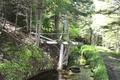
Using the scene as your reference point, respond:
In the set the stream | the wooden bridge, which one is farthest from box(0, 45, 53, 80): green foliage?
the wooden bridge

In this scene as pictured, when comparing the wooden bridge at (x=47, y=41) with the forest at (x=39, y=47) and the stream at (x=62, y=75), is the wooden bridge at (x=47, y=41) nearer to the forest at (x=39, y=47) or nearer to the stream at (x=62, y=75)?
the forest at (x=39, y=47)

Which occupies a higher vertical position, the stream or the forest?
the forest

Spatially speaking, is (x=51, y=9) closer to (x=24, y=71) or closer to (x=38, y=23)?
(x=38, y=23)

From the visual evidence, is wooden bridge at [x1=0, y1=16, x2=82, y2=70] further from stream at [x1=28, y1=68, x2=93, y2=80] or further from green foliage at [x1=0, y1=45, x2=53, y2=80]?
green foliage at [x1=0, y1=45, x2=53, y2=80]

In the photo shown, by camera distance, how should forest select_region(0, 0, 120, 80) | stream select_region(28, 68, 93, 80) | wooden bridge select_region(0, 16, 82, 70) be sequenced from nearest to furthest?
1. forest select_region(0, 0, 120, 80)
2. wooden bridge select_region(0, 16, 82, 70)
3. stream select_region(28, 68, 93, 80)

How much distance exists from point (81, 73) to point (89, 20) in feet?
99.3

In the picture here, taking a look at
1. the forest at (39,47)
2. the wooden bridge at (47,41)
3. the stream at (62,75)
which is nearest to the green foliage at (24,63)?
the forest at (39,47)

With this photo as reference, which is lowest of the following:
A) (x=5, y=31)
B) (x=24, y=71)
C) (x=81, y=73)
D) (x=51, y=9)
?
(x=81, y=73)

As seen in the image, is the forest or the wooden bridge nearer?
the forest

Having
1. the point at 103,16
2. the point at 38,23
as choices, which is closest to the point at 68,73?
the point at 38,23

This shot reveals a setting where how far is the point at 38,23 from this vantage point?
2284 cm

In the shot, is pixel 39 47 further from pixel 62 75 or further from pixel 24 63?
pixel 24 63

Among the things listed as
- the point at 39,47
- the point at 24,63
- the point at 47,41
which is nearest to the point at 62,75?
the point at 39,47

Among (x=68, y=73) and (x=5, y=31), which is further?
(x=68, y=73)
